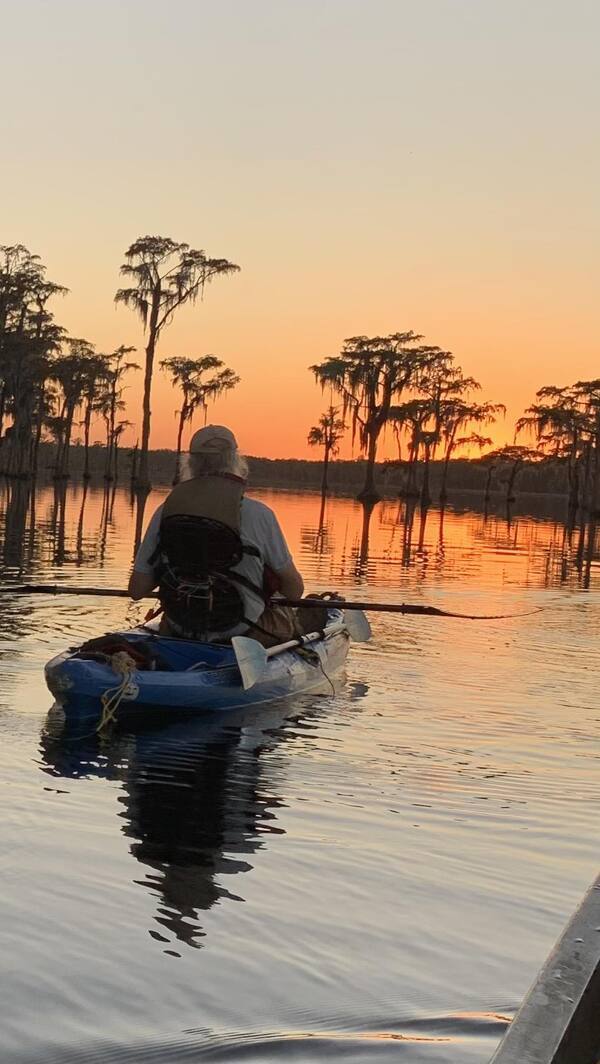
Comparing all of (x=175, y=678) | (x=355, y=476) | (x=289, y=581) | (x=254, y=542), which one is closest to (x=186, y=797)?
(x=175, y=678)

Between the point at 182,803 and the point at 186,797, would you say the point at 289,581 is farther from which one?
the point at 182,803

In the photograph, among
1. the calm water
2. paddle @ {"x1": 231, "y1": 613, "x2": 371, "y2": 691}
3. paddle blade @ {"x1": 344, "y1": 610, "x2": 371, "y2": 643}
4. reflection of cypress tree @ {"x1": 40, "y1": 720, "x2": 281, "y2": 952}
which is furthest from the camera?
paddle blade @ {"x1": 344, "y1": 610, "x2": 371, "y2": 643}

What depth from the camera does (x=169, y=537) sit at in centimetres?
740

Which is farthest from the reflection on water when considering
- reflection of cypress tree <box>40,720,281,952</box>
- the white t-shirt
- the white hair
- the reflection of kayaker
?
reflection of cypress tree <box>40,720,281,952</box>

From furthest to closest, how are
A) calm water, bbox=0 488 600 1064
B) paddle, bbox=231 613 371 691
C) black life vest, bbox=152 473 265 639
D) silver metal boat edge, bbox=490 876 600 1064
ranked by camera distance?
1. paddle, bbox=231 613 371 691
2. black life vest, bbox=152 473 265 639
3. calm water, bbox=0 488 600 1064
4. silver metal boat edge, bbox=490 876 600 1064

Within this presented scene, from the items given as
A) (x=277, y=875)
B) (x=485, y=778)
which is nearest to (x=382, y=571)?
(x=485, y=778)

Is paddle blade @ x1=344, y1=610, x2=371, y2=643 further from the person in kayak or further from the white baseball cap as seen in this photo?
the white baseball cap

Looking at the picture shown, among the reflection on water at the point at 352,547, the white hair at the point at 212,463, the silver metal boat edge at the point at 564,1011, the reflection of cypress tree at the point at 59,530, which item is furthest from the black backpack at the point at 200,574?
the reflection of cypress tree at the point at 59,530

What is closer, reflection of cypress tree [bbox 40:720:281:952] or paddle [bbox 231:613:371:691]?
reflection of cypress tree [bbox 40:720:281:952]

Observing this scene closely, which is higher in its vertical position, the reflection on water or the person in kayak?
the person in kayak

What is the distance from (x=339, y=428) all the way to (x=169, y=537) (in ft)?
294

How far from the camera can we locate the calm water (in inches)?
121

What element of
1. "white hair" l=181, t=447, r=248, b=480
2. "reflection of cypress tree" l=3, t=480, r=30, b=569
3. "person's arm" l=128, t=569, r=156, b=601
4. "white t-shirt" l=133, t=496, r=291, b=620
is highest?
"white hair" l=181, t=447, r=248, b=480

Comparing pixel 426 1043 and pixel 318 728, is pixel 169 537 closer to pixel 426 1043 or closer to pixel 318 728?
pixel 318 728
